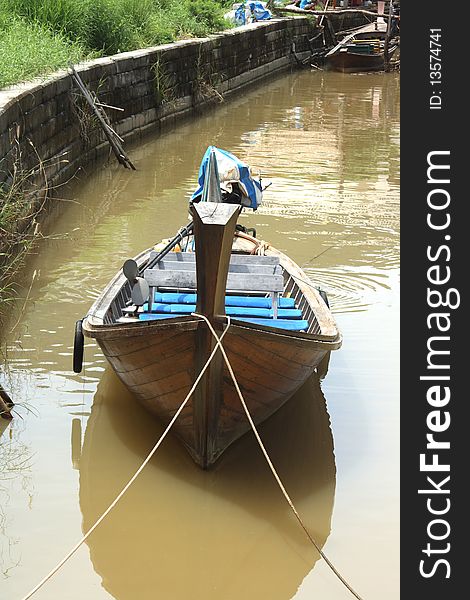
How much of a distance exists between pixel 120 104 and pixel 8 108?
5.72 metres

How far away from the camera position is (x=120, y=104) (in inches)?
598

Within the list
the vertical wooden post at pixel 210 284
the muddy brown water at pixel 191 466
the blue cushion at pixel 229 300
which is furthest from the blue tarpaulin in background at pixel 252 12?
the vertical wooden post at pixel 210 284

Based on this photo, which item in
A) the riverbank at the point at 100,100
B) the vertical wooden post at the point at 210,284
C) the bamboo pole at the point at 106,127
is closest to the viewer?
the vertical wooden post at the point at 210,284

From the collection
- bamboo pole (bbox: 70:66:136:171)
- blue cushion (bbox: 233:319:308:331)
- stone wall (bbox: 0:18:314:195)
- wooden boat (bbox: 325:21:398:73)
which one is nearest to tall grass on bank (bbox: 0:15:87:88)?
stone wall (bbox: 0:18:314:195)

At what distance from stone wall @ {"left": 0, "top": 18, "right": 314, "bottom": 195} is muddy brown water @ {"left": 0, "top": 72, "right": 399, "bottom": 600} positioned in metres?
1.14

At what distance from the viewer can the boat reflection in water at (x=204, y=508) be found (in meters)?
5.03

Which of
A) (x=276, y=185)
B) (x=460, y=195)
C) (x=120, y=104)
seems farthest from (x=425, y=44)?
(x=120, y=104)

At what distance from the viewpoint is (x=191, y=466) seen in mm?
5973

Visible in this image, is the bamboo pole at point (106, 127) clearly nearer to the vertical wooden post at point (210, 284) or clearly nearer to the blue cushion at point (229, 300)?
the blue cushion at point (229, 300)

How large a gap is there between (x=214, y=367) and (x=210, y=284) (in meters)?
0.46

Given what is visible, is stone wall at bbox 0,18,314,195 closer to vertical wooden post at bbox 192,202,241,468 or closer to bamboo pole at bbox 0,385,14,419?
bamboo pole at bbox 0,385,14,419

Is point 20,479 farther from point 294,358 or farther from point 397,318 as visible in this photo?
point 397,318

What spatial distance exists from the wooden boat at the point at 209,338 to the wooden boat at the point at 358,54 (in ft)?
71.8

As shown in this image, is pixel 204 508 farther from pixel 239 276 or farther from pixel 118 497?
pixel 239 276
